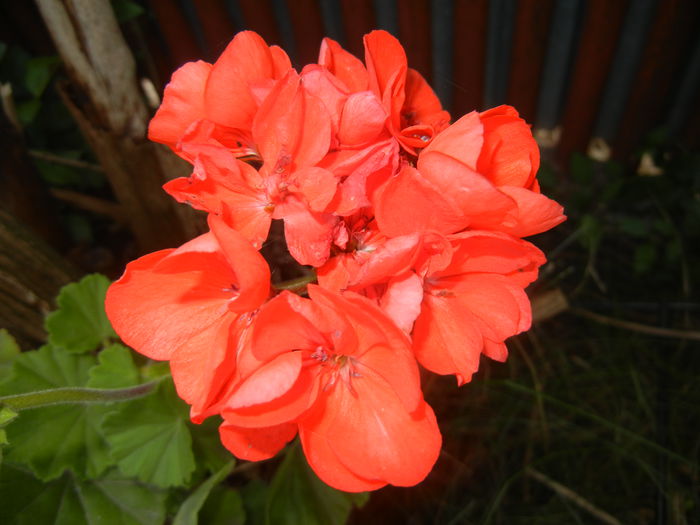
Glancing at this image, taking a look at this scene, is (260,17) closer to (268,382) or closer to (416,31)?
(416,31)

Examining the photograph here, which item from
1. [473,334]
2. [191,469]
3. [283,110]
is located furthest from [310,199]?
[191,469]

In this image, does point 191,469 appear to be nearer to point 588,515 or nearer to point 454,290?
point 454,290

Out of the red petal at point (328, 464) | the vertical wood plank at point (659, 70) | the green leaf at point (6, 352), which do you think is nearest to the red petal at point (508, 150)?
the red petal at point (328, 464)

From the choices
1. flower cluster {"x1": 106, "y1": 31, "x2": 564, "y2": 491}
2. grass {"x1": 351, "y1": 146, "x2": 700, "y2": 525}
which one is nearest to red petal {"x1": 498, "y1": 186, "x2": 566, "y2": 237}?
flower cluster {"x1": 106, "y1": 31, "x2": 564, "y2": 491}

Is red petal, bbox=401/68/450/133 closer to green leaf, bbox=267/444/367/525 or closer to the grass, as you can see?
green leaf, bbox=267/444/367/525

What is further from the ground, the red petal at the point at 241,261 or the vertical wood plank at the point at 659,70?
the red petal at the point at 241,261

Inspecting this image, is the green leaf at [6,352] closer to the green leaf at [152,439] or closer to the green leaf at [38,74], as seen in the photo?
the green leaf at [152,439]

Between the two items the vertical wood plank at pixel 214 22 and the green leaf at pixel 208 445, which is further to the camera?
the vertical wood plank at pixel 214 22
